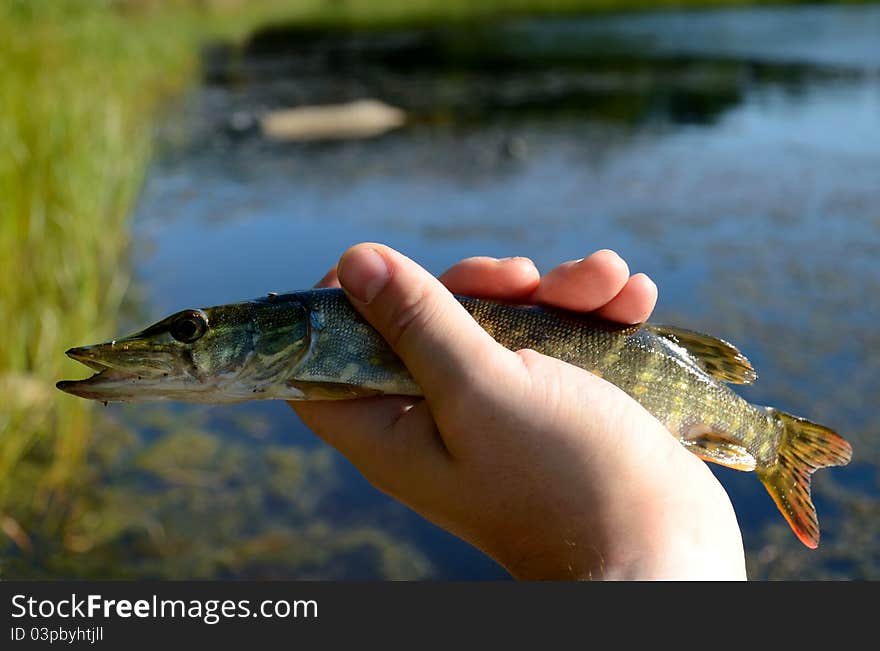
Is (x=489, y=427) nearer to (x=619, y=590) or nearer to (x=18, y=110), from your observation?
(x=619, y=590)

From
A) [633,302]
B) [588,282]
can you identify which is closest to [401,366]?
[588,282]

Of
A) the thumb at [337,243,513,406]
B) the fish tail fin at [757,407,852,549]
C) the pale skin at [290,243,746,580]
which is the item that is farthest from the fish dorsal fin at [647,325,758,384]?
the thumb at [337,243,513,406]

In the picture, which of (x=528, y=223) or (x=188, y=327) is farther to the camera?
(x=528, y=223)

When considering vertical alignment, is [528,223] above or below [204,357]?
below

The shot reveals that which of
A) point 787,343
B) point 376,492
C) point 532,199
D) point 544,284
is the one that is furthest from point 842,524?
point 532,199

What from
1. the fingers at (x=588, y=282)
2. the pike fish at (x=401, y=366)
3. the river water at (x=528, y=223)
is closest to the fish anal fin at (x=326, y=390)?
the pike fish at (x=401, y=366)

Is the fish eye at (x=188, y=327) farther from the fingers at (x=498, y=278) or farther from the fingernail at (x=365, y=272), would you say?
the fingers at (x=498, y=278)

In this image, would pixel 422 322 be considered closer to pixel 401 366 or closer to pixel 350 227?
pixel 401 366
